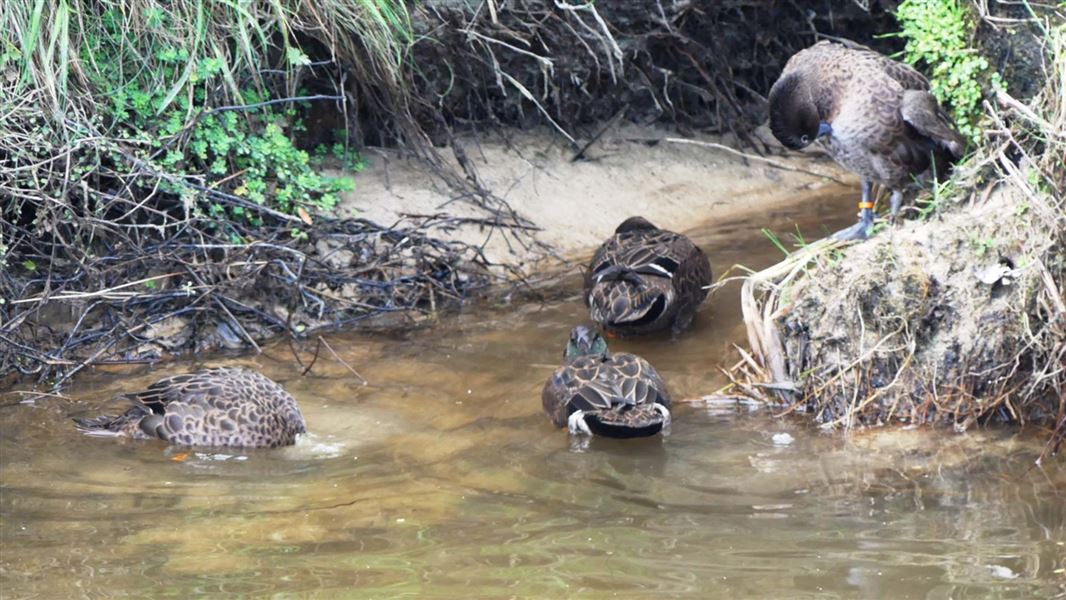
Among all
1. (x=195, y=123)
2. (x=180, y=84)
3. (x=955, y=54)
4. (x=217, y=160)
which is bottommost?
(x=217, y=160)

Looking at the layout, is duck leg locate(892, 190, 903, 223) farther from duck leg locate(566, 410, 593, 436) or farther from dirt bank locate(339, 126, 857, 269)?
duck leg locate(566, 410, 593, 436)

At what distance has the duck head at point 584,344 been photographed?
6777mm

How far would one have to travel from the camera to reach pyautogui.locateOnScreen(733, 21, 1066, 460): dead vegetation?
5766mm

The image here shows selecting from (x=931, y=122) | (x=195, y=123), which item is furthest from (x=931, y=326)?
(x=195, y=123)

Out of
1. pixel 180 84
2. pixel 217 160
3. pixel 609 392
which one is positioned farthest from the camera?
pixel 217 160

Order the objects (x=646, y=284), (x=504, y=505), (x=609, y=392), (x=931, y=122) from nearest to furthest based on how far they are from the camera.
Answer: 1. (x=504, y=505)
2. (x=609, y=392)
3. (x=931, y=122)
4. (x=646, y=284)

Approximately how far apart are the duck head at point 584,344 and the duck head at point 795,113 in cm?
153

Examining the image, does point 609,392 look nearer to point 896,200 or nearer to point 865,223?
point 865,223

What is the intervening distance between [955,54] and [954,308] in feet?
5.00

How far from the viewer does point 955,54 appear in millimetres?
6805

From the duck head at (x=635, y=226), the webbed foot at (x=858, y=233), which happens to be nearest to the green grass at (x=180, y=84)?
the duck head at (x=635, y=226)

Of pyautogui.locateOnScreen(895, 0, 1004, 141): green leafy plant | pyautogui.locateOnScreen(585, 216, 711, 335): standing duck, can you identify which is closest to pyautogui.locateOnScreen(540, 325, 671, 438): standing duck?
pyautogui.locateOnScreen(585, 216, 711, 335): standing duck

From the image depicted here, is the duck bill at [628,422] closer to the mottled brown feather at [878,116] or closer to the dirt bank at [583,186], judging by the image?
the mottled brown feather at [878,116]

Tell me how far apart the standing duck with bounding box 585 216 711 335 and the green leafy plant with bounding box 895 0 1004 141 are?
5.47 feet
